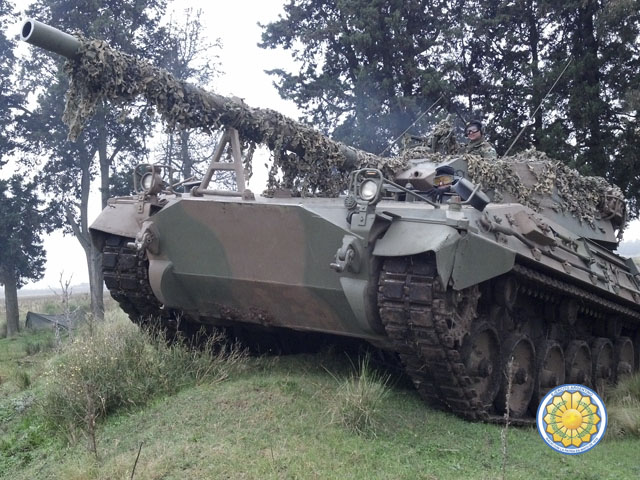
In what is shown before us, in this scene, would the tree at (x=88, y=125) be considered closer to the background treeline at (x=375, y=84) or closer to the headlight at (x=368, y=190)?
the background treeline at (x=375, y=84)

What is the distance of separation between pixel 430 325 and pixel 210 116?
272 centimetres

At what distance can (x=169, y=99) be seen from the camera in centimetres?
652

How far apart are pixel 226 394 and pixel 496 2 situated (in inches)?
639

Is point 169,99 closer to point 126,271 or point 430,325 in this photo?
Answer: point 126,271

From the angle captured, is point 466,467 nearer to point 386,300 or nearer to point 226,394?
point 386,300

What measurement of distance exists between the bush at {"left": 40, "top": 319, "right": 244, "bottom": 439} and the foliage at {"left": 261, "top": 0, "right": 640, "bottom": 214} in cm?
1175

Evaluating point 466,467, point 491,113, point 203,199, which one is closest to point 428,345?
point 466,467

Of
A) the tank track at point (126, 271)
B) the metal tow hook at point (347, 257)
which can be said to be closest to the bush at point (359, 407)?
the metal tow hook at point (347, 257)

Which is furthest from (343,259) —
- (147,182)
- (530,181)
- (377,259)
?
(530,181)

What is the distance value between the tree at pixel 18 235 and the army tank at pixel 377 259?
11236 millimetres

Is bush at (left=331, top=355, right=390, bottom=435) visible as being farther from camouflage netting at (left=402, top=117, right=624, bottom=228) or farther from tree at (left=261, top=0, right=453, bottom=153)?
tree at (left=261, top=0, right=453, bottom=153)

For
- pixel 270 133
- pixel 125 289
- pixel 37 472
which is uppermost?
pixel 270 133

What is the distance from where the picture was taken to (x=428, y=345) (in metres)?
6.08
